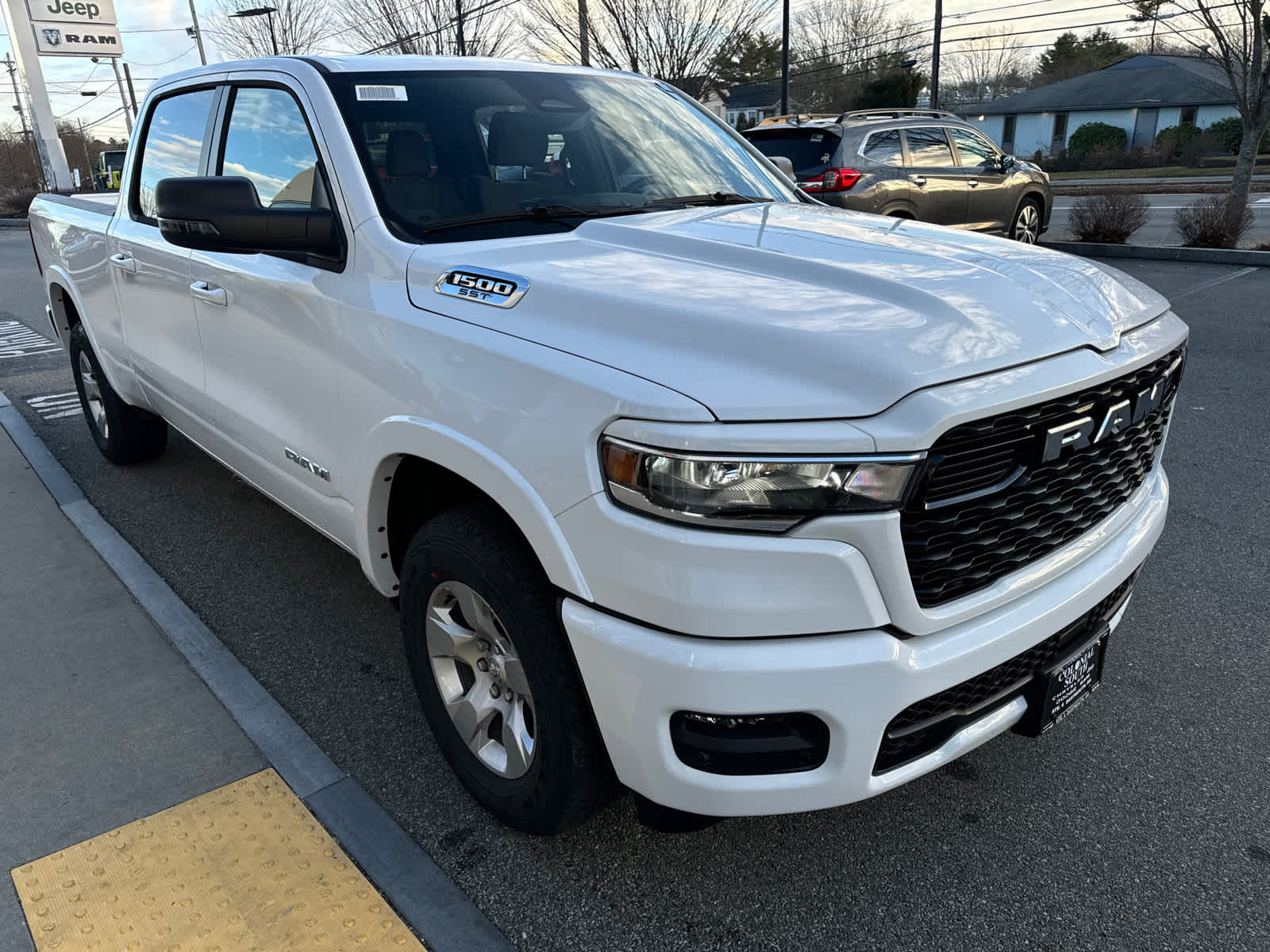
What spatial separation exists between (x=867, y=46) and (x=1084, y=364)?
54.4 metres

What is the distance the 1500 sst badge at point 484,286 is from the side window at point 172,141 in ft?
5.72

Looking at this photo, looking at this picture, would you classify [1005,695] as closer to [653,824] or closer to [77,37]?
[653,824]

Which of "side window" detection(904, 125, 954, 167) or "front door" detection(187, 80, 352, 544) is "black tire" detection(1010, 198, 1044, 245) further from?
"front door" detection(187, 80, 352, 544)

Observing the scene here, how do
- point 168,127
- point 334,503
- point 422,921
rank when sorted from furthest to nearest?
point 168,127 → point 334,503 → point 422,921

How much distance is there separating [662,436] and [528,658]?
642 mm

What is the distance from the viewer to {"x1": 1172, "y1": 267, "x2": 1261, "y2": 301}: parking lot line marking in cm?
927

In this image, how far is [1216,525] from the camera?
415 cm

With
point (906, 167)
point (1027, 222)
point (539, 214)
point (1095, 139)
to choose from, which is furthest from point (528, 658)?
point (1095, 139)

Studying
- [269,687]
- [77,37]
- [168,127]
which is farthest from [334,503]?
[77,37]

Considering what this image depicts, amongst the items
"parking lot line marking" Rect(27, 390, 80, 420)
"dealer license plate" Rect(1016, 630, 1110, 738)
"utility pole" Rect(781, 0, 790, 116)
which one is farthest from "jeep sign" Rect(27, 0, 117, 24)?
"dealer license plate" Rect(1016, 630, 1110, 738)

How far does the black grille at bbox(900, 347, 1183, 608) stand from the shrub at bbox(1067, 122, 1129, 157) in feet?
159

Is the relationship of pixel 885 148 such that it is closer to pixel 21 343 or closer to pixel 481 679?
pixel 21 343

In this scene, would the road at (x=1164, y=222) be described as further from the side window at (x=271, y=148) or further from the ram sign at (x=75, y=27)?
→ the ram sign at (x=75, y=27)

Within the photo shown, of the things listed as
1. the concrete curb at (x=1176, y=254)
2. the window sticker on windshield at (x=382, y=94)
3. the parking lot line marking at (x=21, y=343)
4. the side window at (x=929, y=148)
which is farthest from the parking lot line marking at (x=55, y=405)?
the concrete curb at (x=1176, y=254)
